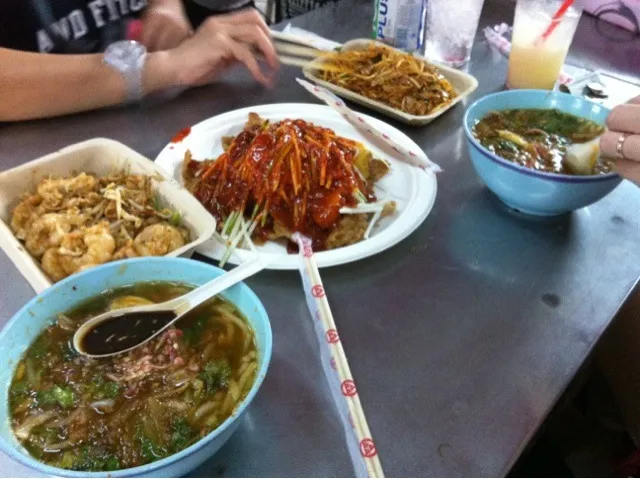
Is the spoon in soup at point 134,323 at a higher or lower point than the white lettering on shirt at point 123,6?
higher

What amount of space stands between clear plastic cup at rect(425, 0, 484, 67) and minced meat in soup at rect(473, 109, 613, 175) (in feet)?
2.39

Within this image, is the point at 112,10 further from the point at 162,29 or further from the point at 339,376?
the point at 339,376

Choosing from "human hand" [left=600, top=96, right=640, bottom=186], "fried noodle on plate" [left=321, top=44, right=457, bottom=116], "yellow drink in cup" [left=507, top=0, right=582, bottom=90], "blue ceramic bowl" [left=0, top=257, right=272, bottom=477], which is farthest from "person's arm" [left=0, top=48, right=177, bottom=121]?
"human hand" [left=600, top=96, right=640, bottom=186]

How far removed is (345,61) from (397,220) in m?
0.87

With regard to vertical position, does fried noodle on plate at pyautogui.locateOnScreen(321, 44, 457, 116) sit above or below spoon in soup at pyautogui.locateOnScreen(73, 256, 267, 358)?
below

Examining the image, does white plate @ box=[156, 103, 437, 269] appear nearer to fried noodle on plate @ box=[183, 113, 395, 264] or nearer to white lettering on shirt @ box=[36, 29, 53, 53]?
fried noodle on plate @ box=[183, 113, 395, 264]

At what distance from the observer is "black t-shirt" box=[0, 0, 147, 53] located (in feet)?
6.12

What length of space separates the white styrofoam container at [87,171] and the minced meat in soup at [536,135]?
731mm

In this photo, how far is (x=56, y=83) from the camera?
1.66 metres

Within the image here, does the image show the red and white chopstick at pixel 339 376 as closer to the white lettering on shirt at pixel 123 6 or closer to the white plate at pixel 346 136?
the white plate at pixel 346 136

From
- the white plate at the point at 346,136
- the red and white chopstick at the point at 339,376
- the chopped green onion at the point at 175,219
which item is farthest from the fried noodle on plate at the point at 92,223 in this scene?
the red and white chopstick at the point at 339,376

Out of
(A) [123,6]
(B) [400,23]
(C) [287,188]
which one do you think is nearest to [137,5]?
(A) [123,6]

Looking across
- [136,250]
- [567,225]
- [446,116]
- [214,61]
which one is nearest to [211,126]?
[214,61]

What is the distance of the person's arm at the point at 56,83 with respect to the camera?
1604mm
